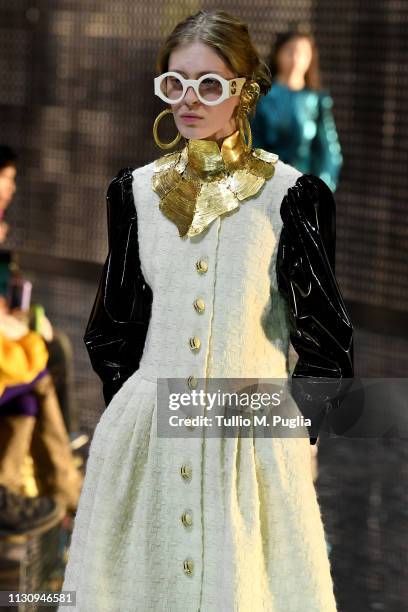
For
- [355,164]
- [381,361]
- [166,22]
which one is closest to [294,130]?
[381,361]

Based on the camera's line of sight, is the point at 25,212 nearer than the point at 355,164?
No

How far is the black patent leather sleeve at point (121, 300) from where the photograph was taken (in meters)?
3.13

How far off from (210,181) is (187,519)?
2.45 feet

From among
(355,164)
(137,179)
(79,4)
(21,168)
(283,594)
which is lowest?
(283,594)

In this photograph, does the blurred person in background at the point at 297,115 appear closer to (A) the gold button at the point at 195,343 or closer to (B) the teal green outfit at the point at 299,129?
(B) the teal green outfit at the point at 299,129

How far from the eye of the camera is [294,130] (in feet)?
23.8

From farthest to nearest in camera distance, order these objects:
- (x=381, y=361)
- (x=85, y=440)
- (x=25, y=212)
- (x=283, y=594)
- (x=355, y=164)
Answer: (x=25, y=212)
(x=355, y=164)
(x=381, y=361)
(x=85, y=440)
(x=283, y=594)

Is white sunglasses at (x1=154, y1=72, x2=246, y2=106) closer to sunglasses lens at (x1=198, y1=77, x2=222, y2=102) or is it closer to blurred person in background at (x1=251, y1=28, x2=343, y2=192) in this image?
sunglasses lens at (x1=198, y1=77, x2=222, y2=102)

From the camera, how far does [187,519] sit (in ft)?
9.79

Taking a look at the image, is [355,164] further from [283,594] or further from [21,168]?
[283,594]

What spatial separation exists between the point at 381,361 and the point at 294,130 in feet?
5.93

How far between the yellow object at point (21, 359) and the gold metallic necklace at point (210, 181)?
213cm

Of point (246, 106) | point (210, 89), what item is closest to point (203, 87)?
point (210, 89)

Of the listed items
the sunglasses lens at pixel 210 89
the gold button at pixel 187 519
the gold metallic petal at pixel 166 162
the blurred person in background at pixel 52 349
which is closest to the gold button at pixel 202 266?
the gold metallic petal at pixel 166 162
